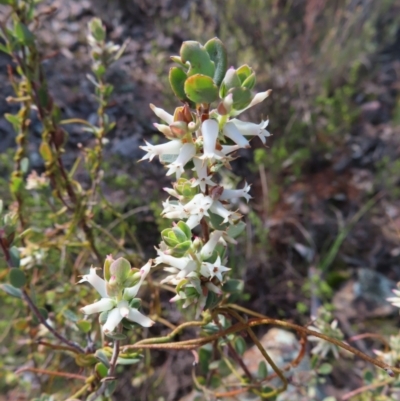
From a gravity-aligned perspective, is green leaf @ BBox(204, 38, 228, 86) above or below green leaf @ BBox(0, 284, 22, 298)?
above

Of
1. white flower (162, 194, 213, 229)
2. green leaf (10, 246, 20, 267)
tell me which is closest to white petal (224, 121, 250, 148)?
white flower (162, 194, 213, 229)

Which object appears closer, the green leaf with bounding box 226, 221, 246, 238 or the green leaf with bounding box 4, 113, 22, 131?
the green leaf with bounding box 226, 221, 246, 238

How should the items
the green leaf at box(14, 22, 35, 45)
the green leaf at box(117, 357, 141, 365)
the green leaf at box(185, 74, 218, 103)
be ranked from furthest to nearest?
the green leaf at box(14, 22, 35, 45) → the green leaf at box(117, 357, 141, 365) → the green leaf at box(185, 74, 218, 103)

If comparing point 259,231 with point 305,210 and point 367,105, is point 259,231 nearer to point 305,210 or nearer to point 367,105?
point 305,210

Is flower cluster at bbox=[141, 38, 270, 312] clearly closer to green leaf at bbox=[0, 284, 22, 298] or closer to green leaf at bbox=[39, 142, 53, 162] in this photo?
green leaf at bbox=[0, 284, 22, 298]

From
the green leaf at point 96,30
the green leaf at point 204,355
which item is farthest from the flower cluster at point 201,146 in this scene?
the green leaf at point 96,30

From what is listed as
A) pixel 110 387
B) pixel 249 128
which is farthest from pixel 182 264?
pixel 110 387

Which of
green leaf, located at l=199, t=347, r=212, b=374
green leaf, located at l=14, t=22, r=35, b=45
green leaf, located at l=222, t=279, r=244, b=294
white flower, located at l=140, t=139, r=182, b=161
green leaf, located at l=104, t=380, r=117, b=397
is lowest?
green leaf, located at l=199, t=347, r=212, b=374

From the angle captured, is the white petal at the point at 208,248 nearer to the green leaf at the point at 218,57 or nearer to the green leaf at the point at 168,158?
the green leaf at the point at 168,158
